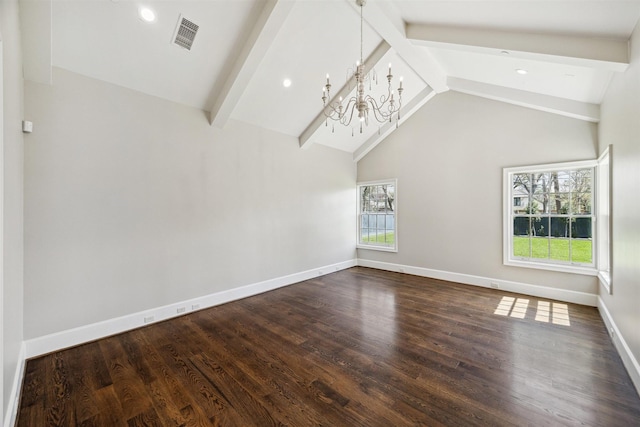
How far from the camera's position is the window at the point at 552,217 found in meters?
3.81

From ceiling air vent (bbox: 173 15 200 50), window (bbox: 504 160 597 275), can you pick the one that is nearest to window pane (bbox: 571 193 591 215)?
window (bbox: 504 160 597 275)

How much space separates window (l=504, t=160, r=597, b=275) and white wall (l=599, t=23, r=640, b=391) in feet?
3.64

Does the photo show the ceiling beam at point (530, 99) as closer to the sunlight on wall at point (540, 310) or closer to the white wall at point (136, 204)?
the sunlight on wall at point (540, 310)

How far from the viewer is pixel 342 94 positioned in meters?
4.31

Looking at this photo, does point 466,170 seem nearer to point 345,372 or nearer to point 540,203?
point 540,203

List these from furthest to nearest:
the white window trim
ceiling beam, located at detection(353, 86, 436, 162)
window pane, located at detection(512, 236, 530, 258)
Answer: ceiling beam, located at detection(353, 86, 436, 162) → window pane, located at detection(512, 236, 530, 258) → the white window trim

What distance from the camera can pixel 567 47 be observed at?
2439 mm

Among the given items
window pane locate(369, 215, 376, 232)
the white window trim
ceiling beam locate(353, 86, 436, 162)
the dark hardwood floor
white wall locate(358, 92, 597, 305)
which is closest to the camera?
the dark hardwood floor

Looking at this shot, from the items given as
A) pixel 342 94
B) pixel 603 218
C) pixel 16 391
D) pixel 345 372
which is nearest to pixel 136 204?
pixel 16 391

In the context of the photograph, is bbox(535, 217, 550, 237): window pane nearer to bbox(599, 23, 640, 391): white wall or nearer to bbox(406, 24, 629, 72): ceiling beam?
bbox(599, 23, 640, 391): white wall

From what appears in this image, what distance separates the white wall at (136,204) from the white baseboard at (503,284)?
8.26ft

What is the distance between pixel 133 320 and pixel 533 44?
523 centimetres

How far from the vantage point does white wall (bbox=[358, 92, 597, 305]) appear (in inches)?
156

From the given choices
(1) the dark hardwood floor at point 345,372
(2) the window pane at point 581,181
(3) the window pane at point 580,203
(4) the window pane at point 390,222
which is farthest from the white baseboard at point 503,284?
(2) the window pane at point 581,181
